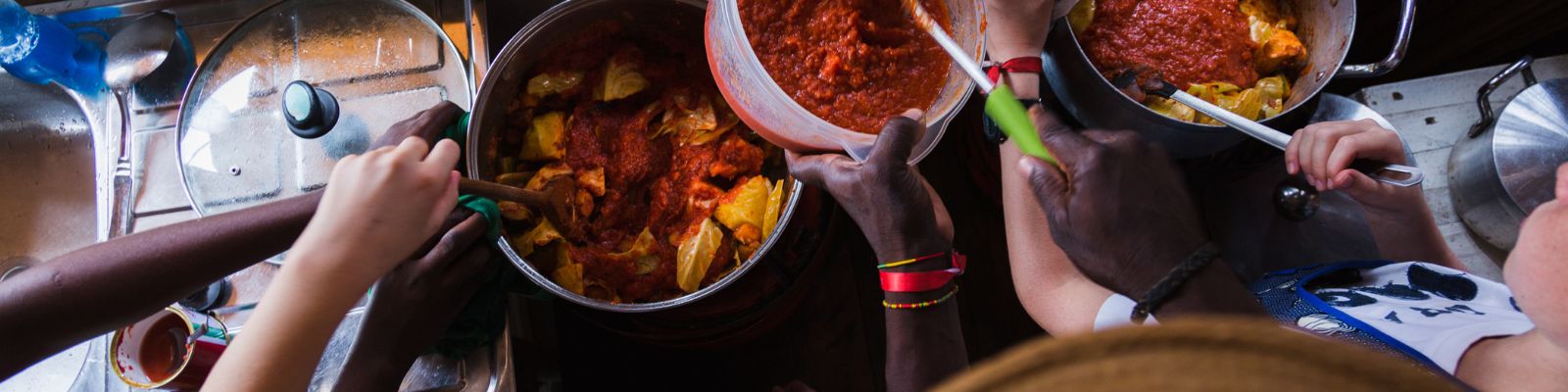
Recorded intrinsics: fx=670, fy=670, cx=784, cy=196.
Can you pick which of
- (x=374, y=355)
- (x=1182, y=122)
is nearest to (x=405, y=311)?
(x=374, y=355)

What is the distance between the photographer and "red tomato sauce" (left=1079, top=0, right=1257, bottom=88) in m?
1.49

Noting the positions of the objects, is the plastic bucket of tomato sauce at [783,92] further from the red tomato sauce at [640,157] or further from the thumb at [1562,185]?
the thumb at [1562,185]

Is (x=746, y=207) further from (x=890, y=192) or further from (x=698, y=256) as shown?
(x=890, y=192)

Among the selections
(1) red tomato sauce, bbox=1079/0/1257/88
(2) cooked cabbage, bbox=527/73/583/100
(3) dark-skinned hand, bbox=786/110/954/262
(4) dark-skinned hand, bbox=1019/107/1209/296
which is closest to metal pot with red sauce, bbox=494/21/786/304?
(2) cooked cabbage, bbox=527/73/583/100

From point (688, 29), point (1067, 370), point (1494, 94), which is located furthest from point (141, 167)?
point (1494, 94)

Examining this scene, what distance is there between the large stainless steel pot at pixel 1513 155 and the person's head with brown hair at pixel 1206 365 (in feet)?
5.94

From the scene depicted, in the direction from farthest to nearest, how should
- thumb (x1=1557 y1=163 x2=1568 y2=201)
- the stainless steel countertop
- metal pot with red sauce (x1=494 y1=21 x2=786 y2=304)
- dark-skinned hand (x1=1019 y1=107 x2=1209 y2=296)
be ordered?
the stainless steel countertop → metal pot with red sauce (x1=494 y1=21 x2=786 y2=304) → dark-skinned hand (x1=1019 y1=107 x2=1209 y2=296) → thumb (x1=1557 y1=163 x2=1568 y2=201)

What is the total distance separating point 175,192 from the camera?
1.46 meters

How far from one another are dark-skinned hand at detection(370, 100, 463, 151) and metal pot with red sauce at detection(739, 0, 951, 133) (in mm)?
621

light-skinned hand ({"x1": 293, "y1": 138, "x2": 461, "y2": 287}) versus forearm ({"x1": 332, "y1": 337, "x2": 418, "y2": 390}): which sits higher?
light-skinned hand ({"x1": 293, "y1": 138, "x2": 461, "y2": 287})

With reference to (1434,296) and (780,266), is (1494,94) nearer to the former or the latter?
(1434,296)

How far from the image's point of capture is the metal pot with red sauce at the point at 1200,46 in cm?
146

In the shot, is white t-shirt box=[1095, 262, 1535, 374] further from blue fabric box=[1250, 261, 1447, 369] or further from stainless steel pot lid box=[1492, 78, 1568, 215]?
stainless steel pot lid box=[1492, 78, 1568, 215]

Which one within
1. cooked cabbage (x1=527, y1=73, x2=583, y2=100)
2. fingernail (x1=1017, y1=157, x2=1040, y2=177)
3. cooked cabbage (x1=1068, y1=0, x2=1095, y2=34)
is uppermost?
cooked cabbage (x1=1068, y1=0, x2=1095, y2=34)
